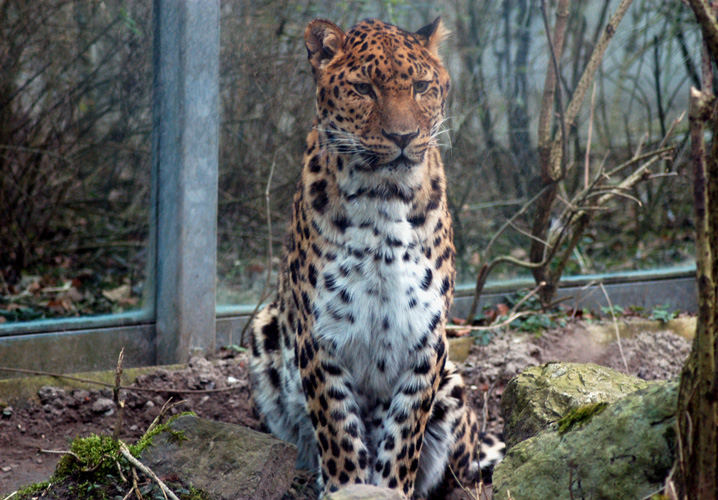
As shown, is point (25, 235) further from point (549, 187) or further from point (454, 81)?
point (549, 187)

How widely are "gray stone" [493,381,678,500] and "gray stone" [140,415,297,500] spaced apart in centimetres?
112

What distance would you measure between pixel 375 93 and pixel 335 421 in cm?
154

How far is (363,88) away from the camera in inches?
150

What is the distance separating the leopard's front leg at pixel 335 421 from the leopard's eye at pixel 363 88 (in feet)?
3.89

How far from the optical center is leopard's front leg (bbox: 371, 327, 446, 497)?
390cm

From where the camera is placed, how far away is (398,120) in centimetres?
369

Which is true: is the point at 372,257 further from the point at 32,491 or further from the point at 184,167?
the point at 184,167

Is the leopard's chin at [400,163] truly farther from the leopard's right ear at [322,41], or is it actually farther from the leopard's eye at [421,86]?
the leopard's right ear at [322,41]

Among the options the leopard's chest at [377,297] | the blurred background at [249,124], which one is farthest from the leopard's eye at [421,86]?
the blurred background at [249,124]

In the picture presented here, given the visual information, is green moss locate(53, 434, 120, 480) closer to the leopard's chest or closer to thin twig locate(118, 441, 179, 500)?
thin twig locate(118, 441, 179, 500)

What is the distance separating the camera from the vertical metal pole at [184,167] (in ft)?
17.8

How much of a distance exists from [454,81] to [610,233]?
2.55m

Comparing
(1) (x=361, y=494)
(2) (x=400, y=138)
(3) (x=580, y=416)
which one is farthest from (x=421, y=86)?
(1) (x=361, y=494)

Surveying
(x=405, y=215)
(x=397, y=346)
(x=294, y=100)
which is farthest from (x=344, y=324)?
(x=294, y=100)
